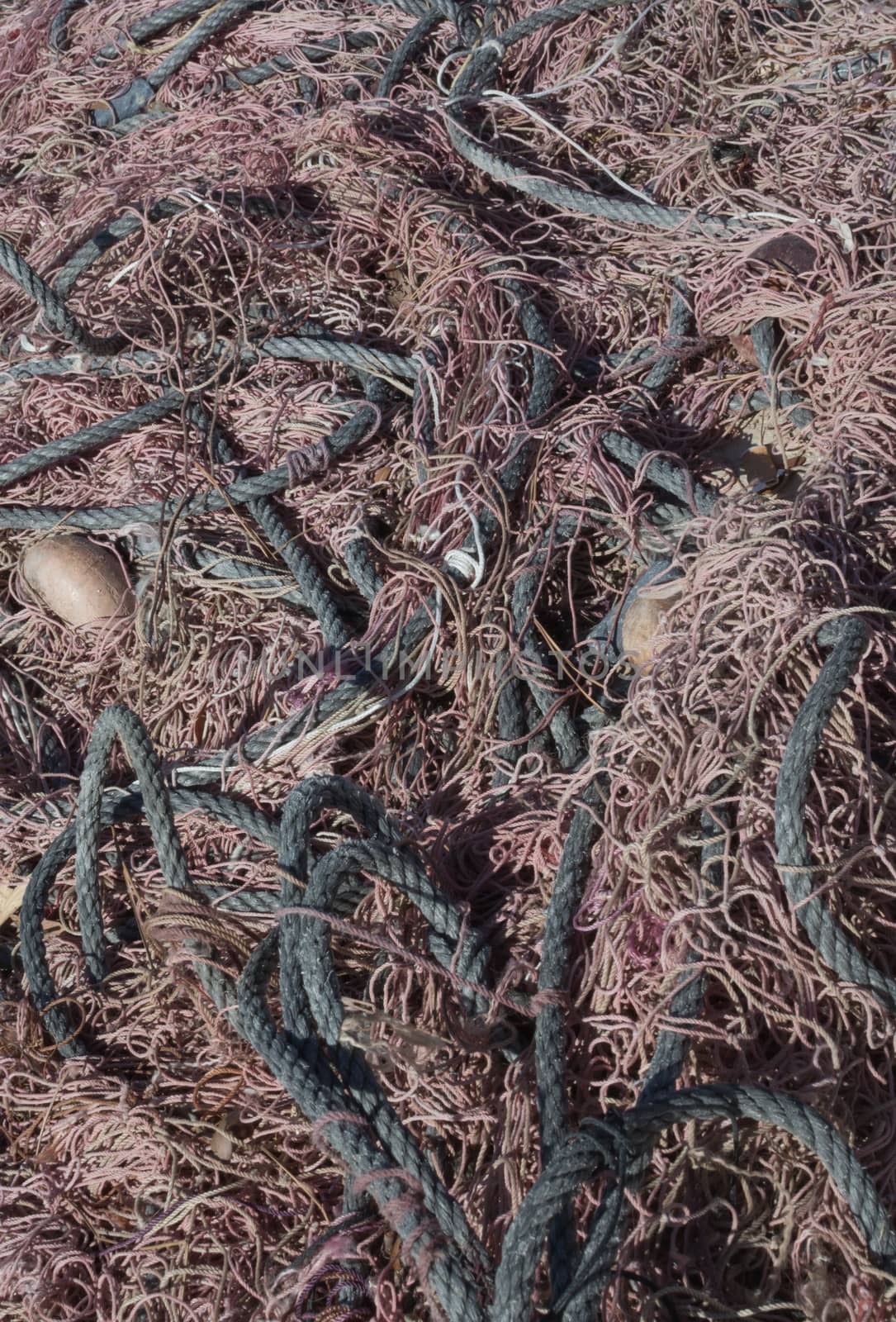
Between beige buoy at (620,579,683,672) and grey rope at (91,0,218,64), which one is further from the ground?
grey rope at (91,0,218,64)

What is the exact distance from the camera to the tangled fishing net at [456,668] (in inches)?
71.3

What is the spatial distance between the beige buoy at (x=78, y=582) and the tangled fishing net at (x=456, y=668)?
0.04m

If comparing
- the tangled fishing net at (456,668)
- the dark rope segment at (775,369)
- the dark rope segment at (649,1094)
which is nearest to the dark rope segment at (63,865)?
the tangled fishing net at (456,668)

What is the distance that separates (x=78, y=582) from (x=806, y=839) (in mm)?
1633

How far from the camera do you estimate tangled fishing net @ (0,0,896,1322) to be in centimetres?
181

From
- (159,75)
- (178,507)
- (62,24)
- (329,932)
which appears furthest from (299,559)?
(62,24)

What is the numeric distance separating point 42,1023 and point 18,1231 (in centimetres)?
35

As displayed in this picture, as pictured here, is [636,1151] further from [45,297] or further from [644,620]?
[45,297]

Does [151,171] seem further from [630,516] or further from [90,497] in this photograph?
[630,516]

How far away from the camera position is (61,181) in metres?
3.52

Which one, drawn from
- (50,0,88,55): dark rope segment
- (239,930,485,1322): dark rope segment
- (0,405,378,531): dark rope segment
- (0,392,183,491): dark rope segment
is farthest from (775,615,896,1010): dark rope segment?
(50,0,88,55): dark rope segment

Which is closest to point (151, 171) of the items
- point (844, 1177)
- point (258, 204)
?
point (258, 204)

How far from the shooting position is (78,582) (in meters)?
2.67

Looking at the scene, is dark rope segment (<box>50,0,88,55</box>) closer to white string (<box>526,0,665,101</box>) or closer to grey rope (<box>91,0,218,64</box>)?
grey rope (<box>91,0,218,64</box>)
